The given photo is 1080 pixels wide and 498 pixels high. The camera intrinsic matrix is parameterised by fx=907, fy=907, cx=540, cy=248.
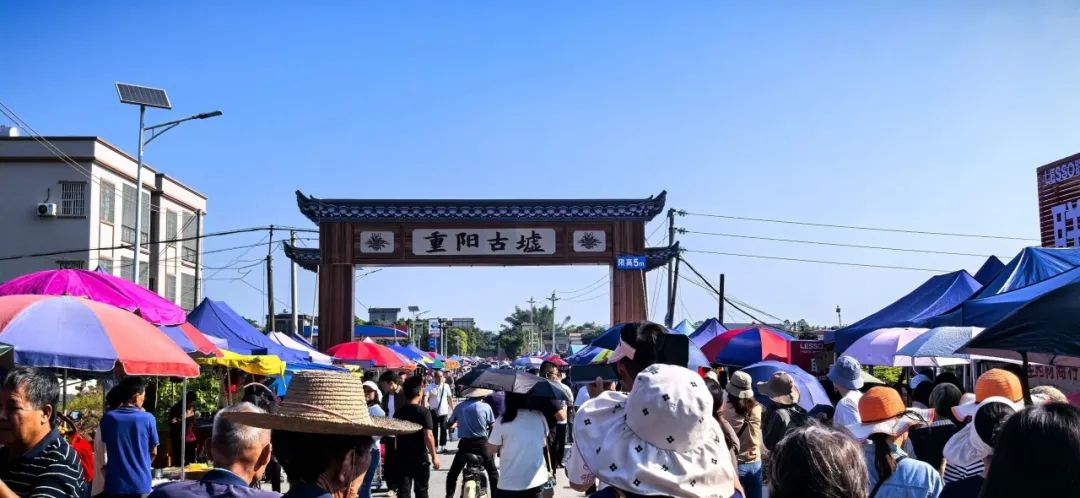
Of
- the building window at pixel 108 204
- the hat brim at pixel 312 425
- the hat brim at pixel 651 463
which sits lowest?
the hat brim at pixel 651 463

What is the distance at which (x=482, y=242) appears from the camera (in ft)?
104

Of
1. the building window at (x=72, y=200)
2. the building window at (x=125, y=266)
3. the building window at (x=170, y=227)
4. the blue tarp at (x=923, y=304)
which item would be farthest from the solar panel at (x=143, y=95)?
the blue tarp at (x=923, y=304)

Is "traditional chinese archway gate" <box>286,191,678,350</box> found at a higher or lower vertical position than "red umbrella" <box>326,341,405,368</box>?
higher

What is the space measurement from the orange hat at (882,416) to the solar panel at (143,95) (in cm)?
2308

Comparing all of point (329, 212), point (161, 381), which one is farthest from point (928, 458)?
point (329, 212)

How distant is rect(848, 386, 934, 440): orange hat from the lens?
494 centimetres

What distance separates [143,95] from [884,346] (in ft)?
67.9

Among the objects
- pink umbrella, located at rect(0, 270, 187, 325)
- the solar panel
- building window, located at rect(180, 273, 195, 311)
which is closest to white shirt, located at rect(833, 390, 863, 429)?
pink umbrella, located at rect(0, 270, 187, 325)

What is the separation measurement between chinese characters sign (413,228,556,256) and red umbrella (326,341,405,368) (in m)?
7.74

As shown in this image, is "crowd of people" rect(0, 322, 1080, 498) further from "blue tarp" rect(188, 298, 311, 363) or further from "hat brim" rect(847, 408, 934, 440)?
"blue tarp" rect(188, 298, 311, 363)

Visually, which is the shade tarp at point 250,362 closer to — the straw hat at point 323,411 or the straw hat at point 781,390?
the straw hat at point 781,390

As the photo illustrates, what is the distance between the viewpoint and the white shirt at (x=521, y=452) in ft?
26.4

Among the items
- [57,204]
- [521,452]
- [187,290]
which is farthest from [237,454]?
[187,290]

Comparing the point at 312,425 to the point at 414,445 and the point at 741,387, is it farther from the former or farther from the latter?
the point at 414,445
